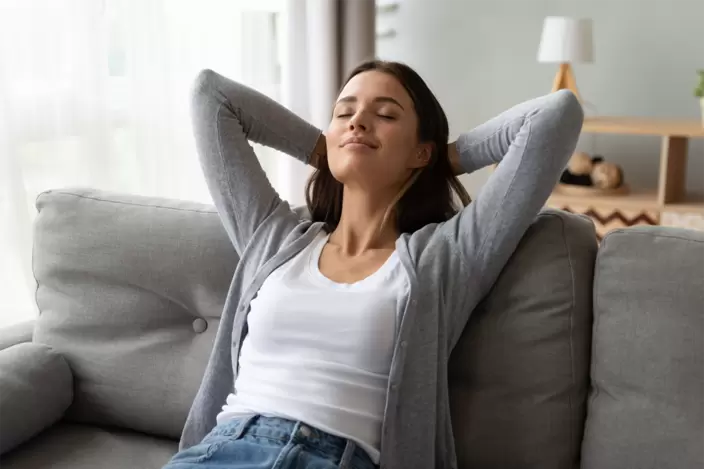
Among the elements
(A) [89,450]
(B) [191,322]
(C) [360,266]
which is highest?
(C) [360,266]

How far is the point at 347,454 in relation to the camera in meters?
1.32

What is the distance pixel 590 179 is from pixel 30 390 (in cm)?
231

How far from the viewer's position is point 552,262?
56.4 inches

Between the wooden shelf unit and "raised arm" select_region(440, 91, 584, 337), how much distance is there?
171 cm

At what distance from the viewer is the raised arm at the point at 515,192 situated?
140 cm

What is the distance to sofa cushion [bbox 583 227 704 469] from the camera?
1296mm

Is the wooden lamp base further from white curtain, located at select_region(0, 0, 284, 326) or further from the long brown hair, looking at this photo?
the long brown hair

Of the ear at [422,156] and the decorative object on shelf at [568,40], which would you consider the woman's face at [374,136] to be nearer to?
the ear at [422,156]

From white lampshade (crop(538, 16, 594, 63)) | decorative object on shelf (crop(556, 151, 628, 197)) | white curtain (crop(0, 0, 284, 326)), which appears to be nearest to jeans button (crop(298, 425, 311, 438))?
white curtain (crop(0, 0, 284, 326))

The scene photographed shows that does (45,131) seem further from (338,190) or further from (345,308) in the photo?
(345,308)

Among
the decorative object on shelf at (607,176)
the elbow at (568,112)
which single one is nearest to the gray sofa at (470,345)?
the elbow at (568,112)

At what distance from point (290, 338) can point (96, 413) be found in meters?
0.56

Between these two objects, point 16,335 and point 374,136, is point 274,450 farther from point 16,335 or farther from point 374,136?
point 16,335

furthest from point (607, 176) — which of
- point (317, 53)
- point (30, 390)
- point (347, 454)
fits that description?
point (30, 390)
